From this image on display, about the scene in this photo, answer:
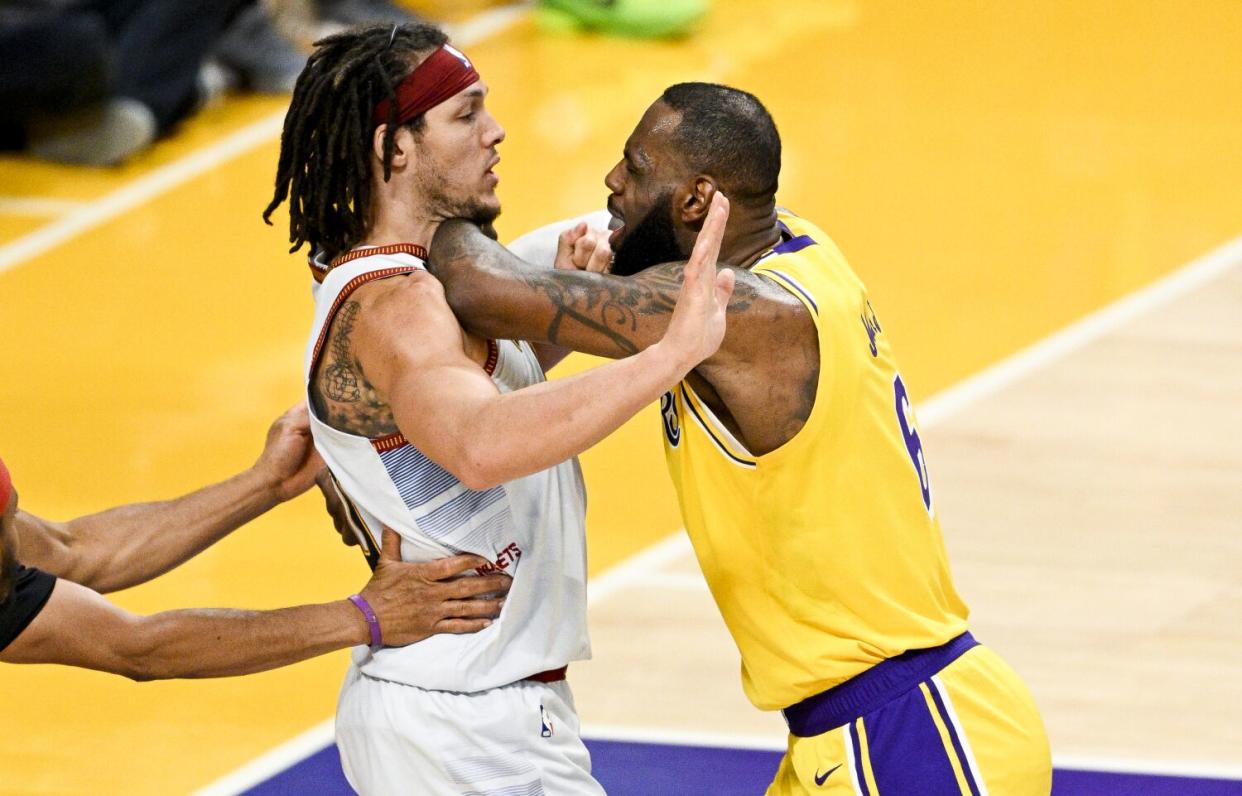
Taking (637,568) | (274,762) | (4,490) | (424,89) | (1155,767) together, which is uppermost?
(424,89)

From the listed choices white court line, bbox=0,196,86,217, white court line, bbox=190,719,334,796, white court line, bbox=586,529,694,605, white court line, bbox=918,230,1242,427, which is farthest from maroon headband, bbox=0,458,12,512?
white court line, bbox=0,196,86,217

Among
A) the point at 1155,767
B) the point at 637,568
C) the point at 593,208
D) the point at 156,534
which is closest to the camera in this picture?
the point at 156,534

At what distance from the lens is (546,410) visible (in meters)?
3.40

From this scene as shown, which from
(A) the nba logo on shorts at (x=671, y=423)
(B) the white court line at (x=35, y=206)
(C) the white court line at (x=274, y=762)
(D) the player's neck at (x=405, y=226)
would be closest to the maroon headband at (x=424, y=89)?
(D) the player's neck at (x=405, y=226)

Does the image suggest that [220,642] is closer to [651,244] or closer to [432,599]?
[432,599]

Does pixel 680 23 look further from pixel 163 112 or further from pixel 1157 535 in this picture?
pixel 1157 535

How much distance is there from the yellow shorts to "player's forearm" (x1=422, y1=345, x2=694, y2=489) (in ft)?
3.08

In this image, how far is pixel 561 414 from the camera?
339 cm

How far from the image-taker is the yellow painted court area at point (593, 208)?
5.96 meters

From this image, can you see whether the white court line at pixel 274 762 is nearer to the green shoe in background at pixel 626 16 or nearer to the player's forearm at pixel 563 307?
the player's forearm at pixel 563 307

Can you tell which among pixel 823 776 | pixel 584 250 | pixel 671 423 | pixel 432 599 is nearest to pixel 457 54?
pixel 584 250

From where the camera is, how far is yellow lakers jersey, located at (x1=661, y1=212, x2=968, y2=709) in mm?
3789

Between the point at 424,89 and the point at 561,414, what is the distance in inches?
33.9

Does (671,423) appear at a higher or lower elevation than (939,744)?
higher
